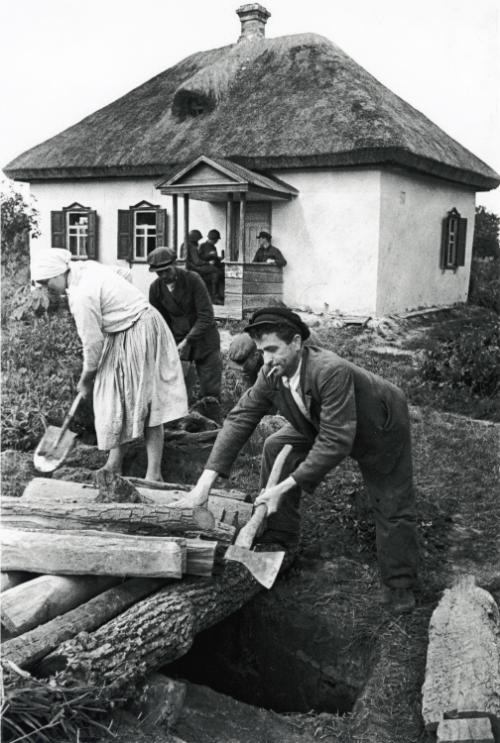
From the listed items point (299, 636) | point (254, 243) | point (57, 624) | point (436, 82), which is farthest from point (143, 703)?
point (254, 243)

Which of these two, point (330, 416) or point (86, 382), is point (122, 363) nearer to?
point (86, 382)

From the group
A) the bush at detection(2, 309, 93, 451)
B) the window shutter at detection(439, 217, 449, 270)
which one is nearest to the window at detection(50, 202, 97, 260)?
the window shutter at detection(439, 217, 449, 270)

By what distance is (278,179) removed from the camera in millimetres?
13031

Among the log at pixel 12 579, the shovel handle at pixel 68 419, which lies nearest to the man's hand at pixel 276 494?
the log at pixel 12 579

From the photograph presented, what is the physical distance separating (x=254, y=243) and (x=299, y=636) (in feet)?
33.9

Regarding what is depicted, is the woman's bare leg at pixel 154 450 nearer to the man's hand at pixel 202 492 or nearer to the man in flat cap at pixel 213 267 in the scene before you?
the man's hand at pixel 202 492

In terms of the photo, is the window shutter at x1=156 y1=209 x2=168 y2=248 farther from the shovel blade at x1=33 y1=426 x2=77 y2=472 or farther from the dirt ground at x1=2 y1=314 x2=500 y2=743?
the shovel blade at x1=33 y1=426 x2=77 y2=472

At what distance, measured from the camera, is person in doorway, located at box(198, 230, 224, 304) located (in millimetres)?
12477

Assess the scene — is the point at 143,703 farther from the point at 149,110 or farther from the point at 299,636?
the point at 149,110

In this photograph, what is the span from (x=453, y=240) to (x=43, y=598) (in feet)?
44.7

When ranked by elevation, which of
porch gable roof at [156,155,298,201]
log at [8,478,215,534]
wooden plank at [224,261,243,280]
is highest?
porch gable roof at [156,155,298,201]

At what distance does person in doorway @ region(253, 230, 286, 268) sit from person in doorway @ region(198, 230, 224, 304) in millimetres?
699

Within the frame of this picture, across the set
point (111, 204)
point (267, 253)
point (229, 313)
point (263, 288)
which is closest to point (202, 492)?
point (229, 313)

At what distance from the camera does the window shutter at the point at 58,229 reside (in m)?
15.6
